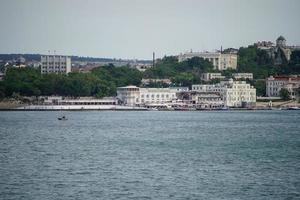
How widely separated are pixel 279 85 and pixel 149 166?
2634 inches

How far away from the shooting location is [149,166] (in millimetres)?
22656

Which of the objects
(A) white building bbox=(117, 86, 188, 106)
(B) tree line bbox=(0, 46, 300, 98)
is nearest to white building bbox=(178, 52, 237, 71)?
(B) tree line bbox=(0, 46, 300, 98)

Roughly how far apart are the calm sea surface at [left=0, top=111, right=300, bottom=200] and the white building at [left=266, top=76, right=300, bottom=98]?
5274cm

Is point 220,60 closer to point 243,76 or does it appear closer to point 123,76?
point 243,76

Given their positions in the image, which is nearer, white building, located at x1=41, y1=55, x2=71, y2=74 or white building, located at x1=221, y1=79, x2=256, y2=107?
white building, located at x1=221, y1=79, x2=256, y2=107

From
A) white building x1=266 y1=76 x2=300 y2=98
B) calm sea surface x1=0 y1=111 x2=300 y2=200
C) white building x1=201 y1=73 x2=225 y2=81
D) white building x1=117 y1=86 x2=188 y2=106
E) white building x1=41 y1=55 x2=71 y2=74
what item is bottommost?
calm sea surface x1=0 y1=111 x2=300 y2=200

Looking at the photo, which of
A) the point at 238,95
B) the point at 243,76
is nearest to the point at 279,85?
the point at 238,95

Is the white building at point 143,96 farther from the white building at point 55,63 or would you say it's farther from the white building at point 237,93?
the white building at point 55,63

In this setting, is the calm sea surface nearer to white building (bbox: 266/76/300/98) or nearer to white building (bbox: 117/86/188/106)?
white building (bbox: 117/86/188/106)

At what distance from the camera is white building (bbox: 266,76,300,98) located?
87438 millimetres

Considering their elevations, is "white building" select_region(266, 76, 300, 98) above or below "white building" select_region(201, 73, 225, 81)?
below

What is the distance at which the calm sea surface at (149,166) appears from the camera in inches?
727

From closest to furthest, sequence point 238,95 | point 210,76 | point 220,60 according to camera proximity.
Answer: point 238,95
point 210,76
point 220,60

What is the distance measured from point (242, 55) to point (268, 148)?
281ft
